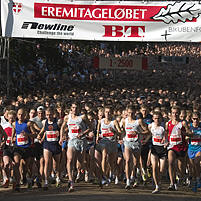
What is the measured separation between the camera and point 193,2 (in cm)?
1770

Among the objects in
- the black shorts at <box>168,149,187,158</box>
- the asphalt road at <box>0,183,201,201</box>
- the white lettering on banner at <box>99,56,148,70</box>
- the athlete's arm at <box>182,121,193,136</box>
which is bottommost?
the asphalt road at <box>0,183,201,201</box>

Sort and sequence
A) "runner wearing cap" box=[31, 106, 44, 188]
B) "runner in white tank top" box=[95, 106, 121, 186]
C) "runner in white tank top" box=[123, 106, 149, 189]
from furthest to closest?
"runner in white tank top" box=[95, 106, 121, 186] → "runner wearing cap" box=[31, 106, 44, 188] → "runner in white tank top" box=[123, 106, 149, 189]

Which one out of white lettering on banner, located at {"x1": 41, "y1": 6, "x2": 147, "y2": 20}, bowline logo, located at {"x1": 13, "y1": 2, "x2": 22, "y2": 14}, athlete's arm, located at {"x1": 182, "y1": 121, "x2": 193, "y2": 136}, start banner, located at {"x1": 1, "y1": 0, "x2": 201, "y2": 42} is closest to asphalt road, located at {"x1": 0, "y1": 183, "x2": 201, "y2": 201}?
athlete's arm, located at {"x1": 182, "y1": 121, "x2": 193, "y2": 136}

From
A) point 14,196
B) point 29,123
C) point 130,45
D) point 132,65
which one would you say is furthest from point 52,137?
point 130,45

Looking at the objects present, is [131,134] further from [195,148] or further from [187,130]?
[195,148]

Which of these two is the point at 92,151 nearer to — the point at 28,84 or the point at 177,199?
the point at 177,199

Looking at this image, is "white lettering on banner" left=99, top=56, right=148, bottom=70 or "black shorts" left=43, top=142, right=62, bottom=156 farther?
"white lettering on banner" left=99, top=56, right=148, bottom=70

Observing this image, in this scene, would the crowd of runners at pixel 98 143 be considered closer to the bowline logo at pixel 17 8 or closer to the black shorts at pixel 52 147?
the black shorts at pixel 52 147

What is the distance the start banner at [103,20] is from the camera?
17.5m

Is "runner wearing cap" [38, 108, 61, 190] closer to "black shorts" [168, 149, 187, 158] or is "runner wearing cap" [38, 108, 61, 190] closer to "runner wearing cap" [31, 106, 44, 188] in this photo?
"runner wearing cap" [31, 106, 44, 188]

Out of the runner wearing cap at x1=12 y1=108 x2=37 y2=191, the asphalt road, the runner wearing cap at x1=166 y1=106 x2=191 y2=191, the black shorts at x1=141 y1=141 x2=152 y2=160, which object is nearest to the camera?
the asphalt road

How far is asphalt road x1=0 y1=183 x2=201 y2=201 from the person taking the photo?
10.8 metres

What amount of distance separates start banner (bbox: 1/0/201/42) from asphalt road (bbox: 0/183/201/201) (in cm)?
628

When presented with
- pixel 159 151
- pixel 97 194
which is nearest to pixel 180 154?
pixel 159 151
